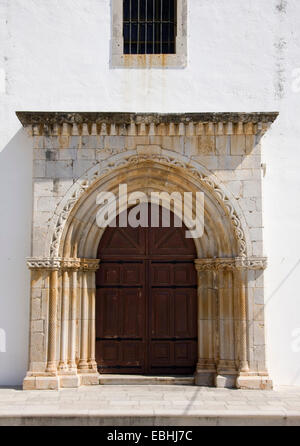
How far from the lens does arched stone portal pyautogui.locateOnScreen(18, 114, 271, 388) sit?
8164 millimetres

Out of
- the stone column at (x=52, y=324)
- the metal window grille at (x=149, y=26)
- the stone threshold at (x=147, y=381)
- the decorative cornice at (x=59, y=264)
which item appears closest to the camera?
the stone column at (x=52, y=324)

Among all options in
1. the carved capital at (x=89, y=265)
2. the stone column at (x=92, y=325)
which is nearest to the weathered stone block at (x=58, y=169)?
the carved capital at (x=89, y=265)

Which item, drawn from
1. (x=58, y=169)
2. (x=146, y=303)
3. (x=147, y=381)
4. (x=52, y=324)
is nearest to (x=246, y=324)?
(x=146, y=303)

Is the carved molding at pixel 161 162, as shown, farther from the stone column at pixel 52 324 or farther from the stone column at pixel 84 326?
the stone column at pixel 84 326

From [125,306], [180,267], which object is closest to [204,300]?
[180,267]

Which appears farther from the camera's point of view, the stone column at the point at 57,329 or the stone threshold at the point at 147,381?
the stone threshold at the point at 147,381

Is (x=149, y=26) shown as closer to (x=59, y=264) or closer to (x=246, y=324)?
(x=59, y=264)

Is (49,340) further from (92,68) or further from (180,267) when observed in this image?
(92,68)

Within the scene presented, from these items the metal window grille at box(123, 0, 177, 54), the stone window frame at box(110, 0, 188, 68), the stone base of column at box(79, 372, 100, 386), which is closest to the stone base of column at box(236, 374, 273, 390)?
the stone base of column at box(79, 372, 100, 386)

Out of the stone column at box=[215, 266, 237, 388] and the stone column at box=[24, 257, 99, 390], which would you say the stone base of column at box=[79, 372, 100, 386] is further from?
the stone column at box=[215, 266, 237, 388]

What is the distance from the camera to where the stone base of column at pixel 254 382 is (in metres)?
8.02

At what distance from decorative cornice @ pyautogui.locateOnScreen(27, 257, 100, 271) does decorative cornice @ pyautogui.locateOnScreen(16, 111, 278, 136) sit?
1855 mm

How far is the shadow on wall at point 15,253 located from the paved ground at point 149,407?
58 centimetres

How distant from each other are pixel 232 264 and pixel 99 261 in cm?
204
